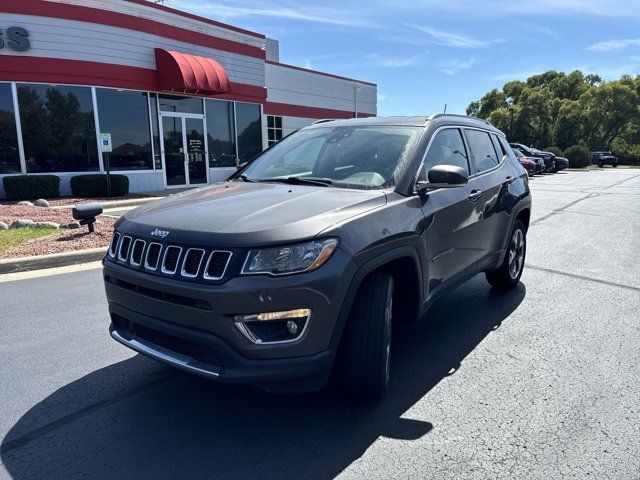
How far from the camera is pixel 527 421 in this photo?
2.96 m

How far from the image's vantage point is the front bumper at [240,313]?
2.48 m

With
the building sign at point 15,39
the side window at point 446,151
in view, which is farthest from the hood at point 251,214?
the building sign at point 15,39

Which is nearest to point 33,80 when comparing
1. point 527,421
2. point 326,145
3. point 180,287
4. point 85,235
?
point 85,235

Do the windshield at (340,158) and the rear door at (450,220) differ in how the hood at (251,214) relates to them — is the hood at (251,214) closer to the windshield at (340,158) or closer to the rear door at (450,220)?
the windshield at (340,158)

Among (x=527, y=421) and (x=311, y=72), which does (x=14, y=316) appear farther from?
(x=311, y=72)

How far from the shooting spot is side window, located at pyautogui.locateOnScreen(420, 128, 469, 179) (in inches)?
148

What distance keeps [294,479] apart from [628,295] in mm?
4544

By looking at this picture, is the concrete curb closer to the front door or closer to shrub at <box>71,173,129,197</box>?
shrub at <box>71,173,129,197</box>

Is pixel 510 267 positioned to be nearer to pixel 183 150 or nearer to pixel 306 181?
pixel 306 181

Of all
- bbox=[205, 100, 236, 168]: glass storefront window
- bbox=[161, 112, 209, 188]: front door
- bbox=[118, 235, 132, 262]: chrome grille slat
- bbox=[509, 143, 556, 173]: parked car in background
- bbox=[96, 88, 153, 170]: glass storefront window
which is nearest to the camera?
bbox=[118, 235, 132, 262]: chrome grille slat

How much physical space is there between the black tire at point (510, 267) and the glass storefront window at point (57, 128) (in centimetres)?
1339

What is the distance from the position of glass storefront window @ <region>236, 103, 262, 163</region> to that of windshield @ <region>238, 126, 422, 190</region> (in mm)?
15515

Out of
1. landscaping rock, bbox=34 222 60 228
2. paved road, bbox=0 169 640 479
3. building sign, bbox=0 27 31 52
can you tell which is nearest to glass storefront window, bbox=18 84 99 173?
building sign, bbox=0 27 31 52

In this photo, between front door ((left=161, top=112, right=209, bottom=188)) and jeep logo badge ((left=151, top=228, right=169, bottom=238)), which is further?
front door ((left=161, top=112, right=209, bottom=188))
